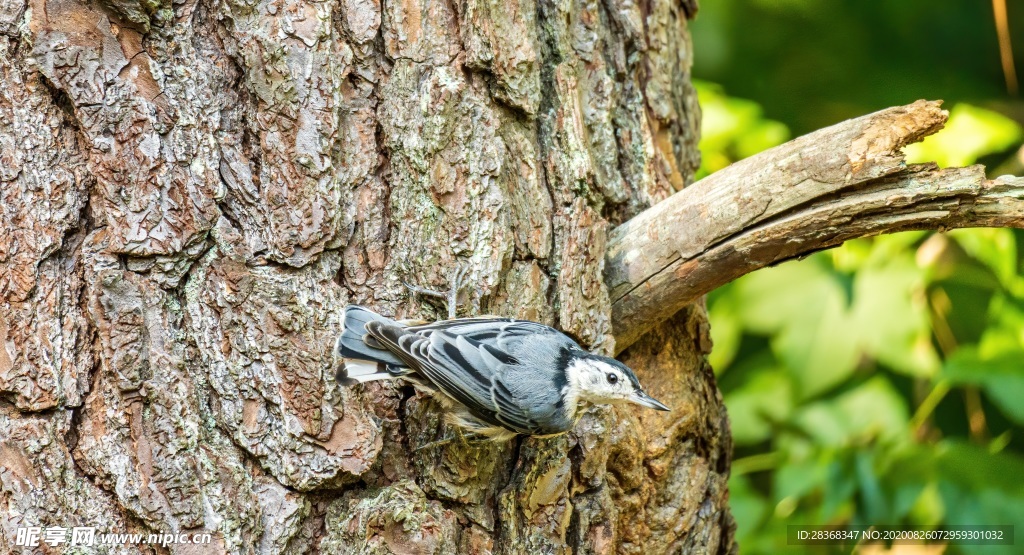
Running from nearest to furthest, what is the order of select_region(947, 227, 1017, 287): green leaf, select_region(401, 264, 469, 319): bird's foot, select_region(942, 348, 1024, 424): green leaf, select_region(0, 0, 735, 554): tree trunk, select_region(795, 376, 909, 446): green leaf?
select_region(0, 0, 735, 554): tree trunk → select_region(401, 264, 469, 319): bird's foot → select_region(942, 348, 1024, 424): green leaf → select_region(947, 227, 1017, 287): green leaf → select_region(795, 376, 909, 446): green leaf

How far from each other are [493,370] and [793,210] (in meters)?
0.84

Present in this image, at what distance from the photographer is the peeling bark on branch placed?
6.15 feet

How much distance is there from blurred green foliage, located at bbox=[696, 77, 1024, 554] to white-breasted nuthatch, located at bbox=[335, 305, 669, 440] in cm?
98

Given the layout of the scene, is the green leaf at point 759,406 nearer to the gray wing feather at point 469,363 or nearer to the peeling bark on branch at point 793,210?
the peeling bark on branch at point 793,210

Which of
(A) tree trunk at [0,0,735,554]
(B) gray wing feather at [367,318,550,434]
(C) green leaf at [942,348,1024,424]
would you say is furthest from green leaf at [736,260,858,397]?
(B) gray wing feather at [367,318,550,434]

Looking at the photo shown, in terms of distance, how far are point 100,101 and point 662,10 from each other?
162 centimetres

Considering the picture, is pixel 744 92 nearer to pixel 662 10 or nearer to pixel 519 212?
pixel 662 10

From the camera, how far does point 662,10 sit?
99.3 inches

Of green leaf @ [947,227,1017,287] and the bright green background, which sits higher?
green leaf @ [947,227,1017,287]

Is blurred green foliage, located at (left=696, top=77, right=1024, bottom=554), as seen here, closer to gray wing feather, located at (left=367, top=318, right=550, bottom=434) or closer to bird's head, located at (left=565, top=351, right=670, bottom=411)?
bird's head, located at (left=565, top=351, right=670, bottom=411)

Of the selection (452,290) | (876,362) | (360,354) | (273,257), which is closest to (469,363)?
(452,290)

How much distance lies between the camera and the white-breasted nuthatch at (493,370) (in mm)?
1874

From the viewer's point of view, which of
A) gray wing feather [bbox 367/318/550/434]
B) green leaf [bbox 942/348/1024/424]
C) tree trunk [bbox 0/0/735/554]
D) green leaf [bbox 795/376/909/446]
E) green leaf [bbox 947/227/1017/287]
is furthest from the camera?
green leaf [bbox 795/376/909/446]

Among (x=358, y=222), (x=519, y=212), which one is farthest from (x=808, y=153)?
(x=358, y=222)
